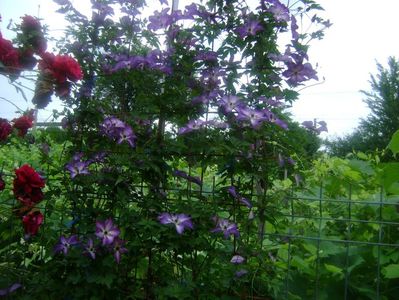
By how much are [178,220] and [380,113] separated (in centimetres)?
2156

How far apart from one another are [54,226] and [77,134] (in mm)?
485

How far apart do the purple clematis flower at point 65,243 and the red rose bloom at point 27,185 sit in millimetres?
209

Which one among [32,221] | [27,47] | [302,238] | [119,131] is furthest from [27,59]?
[302,238]

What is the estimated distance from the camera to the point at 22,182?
6.46ft

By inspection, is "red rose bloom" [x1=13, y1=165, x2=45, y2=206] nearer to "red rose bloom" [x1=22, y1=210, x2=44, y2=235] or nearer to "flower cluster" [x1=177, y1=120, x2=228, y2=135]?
"red rose bloom" [x1=22, y1=210, x2=44, y2=235]

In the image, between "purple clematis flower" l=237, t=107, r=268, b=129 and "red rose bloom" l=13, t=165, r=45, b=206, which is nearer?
"purple clematis flower" l=237, t=107, r=268, b=129

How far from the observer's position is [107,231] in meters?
1.85

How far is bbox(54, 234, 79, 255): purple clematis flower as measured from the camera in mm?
1931

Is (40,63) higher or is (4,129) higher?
(40,63)

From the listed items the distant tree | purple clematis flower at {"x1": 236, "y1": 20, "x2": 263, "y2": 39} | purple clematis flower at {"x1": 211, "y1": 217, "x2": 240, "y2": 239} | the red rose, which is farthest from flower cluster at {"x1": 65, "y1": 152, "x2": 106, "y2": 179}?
the distant tree

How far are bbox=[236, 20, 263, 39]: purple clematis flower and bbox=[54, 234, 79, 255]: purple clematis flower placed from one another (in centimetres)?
107

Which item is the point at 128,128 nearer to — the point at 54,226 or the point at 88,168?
the point at 88,168

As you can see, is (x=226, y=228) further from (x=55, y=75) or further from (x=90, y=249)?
(x=55, y=75)

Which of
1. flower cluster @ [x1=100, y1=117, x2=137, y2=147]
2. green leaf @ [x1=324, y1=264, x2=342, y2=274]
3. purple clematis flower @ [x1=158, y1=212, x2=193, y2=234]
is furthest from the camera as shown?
green leaf @ [x1=324, y1=264, x2=342, y2=274]
